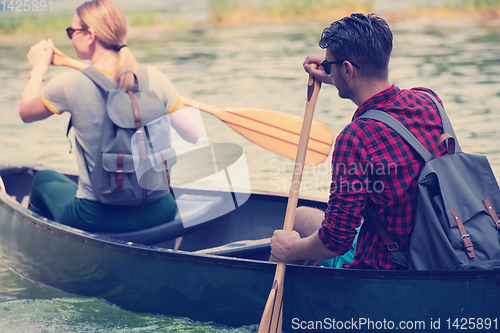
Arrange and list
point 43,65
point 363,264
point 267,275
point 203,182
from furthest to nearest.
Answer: point 203,182 < point 43,65 < point 267,275 < point 363,264

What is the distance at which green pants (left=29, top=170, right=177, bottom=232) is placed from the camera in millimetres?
3043

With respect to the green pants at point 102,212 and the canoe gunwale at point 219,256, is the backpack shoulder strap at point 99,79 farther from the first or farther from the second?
the canoe gunwale at point 219,256

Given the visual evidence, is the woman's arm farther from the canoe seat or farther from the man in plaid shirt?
the man in plaid shirt

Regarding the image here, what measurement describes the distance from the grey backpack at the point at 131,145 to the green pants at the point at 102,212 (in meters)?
0.08

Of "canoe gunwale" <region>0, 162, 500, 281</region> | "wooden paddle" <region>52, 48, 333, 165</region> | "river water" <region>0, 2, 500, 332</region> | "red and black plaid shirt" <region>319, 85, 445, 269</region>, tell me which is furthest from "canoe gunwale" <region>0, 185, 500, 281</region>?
"wooden paddle" <region>52, 48, 333, 165</region>

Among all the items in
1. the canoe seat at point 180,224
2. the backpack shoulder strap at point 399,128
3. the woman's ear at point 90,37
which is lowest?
the canoe seat at point 180,224

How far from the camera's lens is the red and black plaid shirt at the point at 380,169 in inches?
77.9

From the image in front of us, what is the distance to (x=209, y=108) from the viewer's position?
3.62 m

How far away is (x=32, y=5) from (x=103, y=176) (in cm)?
Result: 2050

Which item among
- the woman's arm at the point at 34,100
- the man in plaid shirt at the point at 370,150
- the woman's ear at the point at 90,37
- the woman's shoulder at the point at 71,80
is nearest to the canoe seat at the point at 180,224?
the woman's arm at the point at 34,100

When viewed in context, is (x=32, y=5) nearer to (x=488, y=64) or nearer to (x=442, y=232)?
(x=488, y=64)

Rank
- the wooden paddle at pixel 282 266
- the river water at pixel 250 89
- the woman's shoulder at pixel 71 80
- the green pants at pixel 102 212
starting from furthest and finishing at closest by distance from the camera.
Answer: the river water at pixel 250 89, the green pants at pixel 102 212, the woman's shoulder at pixel 71 80, the wooden paddle at pixel 282 266

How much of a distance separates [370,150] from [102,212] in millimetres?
1557

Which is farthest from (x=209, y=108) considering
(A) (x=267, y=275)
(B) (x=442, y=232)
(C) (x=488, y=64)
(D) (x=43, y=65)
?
(C) (x=488, y=64)
